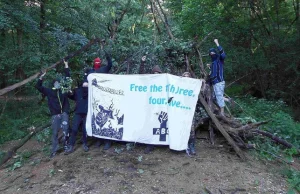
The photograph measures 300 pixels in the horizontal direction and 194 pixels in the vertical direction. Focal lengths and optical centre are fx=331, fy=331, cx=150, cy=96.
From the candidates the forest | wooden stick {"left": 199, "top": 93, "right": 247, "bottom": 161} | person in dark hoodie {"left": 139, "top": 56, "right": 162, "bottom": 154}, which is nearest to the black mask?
the forest

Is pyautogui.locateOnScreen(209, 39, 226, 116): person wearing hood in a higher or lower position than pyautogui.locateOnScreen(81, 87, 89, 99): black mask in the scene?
higher

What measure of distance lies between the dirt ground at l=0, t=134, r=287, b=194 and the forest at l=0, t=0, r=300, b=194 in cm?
2

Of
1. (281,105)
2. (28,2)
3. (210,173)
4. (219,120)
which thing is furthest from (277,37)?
(28,2)

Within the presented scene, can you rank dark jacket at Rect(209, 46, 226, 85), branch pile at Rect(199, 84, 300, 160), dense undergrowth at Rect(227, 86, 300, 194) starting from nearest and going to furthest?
dense undergrowth at Rect(227, 86, 300, 194) → branch pile at Rect(199, 84, 300, 160) → dark jacket at Rect(209, 46, 226, 85)

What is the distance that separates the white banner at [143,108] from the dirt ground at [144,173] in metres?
0.37

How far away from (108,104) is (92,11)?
18.0 feet

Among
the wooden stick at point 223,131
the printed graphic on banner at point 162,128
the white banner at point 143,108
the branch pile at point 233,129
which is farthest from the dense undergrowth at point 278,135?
the printed graphic on banner at point 162,128

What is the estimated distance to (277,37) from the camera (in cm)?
1239

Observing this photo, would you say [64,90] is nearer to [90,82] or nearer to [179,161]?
[90,82]

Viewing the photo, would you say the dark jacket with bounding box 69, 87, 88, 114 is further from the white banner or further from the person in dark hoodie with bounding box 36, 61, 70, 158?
the person in dark hoodie with bounding box 36, 61, 70, 158

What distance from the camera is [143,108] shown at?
7031 millimetres

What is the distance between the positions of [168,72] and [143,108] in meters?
1.32

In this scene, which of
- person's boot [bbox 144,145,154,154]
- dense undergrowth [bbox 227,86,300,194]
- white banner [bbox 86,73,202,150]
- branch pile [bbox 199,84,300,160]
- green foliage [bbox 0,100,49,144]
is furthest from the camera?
green foliage [bbox 0,100,49,144]

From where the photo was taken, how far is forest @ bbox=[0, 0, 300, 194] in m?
6.14
